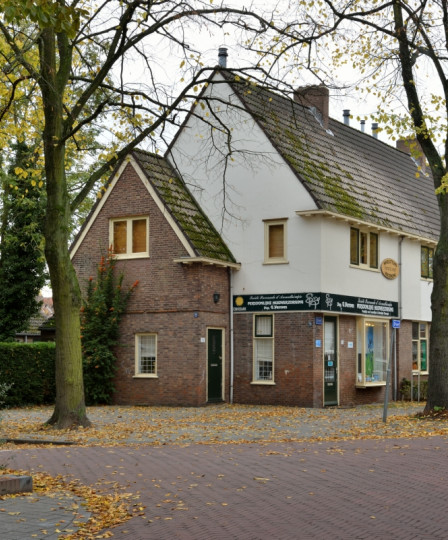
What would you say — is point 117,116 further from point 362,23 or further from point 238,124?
point 238,124

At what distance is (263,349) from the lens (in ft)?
90.0

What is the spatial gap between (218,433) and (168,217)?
413 inches

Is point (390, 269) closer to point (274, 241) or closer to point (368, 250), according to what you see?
point (368, 250)

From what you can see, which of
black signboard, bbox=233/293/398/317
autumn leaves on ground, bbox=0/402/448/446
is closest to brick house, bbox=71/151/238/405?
black signboard, bbox=233/293/398/317

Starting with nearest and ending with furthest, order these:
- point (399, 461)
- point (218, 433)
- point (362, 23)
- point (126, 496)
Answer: point (126, 496)
point (399, 461)
point (218, 433)
point (362, 23)

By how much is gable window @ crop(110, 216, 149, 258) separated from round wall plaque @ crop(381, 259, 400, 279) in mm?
8615

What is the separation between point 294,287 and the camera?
2683 centimetres

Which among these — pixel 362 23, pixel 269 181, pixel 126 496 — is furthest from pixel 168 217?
pixel 126 496

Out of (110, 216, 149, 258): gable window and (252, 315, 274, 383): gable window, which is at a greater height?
(110, 216, 149, 258): gable window

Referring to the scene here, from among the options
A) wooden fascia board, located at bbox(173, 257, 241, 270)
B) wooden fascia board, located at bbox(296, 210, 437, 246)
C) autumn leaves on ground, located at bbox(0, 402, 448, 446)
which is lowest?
autumn leaves on ground, located at bbox(0, 402, 448, 446)

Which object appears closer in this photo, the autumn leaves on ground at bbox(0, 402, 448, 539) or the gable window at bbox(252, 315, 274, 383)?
the autumn leaves on ground at bbox(0, 402, 448, 539)

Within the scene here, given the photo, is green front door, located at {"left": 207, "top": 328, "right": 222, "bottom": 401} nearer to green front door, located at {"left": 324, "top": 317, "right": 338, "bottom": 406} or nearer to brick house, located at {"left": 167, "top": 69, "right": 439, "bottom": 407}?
brick house, located at {"left": 167, "top": 69, "right": 439, "bottom": 407}

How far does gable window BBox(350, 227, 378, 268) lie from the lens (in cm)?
2833

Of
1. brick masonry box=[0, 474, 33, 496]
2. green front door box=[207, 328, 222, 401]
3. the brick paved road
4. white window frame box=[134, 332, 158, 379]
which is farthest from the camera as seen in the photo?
white window frame box=[134, 332, 158, 379]
